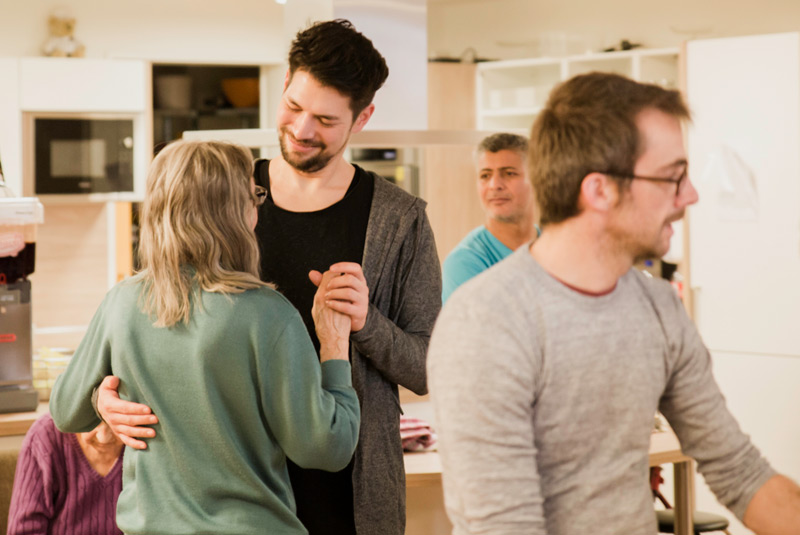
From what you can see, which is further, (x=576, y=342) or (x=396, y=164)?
(x=396, y=164)

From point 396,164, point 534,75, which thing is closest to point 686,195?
point 396,164

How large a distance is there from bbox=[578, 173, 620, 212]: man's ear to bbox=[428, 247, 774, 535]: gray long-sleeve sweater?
11 cm

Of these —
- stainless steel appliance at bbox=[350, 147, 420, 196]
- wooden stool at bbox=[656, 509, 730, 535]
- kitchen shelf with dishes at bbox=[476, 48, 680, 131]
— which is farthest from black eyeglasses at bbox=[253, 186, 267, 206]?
stainless steel appliance at bbox=[350, 147, 420, 196]

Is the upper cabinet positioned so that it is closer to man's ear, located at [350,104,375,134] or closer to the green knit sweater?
man's ear, located at [350,104,375,134]

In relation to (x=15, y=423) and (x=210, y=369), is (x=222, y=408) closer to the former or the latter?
(x=210, y=369)

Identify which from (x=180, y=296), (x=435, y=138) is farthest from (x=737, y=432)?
(x=435, y=138)

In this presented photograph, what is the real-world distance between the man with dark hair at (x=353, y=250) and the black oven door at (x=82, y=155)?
3.46 metres

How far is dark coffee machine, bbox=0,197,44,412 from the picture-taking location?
2805mm

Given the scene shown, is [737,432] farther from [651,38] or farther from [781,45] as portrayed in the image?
[651,38]

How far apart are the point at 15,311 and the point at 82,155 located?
2.25 m

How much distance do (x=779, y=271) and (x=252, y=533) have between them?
11.1 feet

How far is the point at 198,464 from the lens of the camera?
139cm

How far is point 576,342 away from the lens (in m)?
1.14

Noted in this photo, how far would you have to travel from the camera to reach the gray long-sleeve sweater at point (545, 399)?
1101mm
